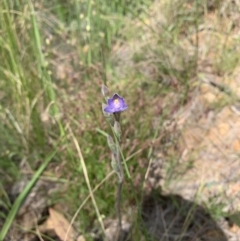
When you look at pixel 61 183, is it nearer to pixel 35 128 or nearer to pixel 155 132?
pixel 35 128

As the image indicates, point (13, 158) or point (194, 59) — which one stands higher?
point (194, 59)

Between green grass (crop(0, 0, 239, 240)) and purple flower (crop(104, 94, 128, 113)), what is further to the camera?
green grass (crop(0, 0, 239, 240))

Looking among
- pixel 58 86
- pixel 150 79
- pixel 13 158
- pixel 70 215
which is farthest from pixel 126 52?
pixel 70 215

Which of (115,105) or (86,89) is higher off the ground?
(115,105)

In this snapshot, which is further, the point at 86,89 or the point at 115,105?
the point at 86,89

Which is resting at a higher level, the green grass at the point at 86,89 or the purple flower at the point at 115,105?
the purple flower at the point at 115,105

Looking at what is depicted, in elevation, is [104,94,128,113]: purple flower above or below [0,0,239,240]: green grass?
above

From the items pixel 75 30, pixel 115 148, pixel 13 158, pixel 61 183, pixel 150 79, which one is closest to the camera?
pixel 115 148

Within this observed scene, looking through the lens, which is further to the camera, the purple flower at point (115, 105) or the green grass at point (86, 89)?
the green grass at point (86, 89)
